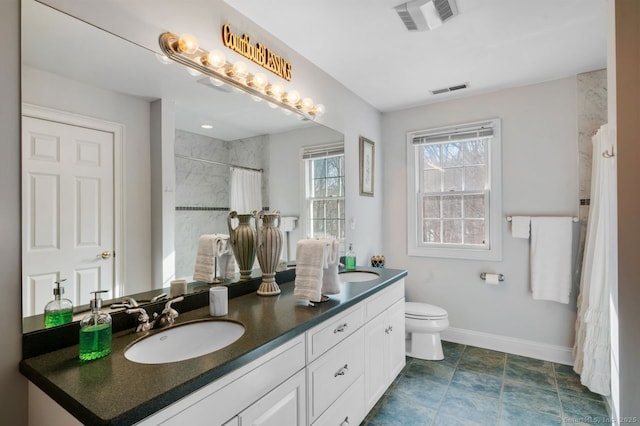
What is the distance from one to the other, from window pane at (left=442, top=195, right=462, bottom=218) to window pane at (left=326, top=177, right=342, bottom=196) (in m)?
1.24

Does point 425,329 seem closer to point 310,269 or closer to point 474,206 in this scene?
point 474,206

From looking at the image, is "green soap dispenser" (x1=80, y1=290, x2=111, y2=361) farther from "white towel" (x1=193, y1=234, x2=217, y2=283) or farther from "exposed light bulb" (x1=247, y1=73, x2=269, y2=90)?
"exposed light bulb" (x1=247, y1=73, x2=269, y2=90)

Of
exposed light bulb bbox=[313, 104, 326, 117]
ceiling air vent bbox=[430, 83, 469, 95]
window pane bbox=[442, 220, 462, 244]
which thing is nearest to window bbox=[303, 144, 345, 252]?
exposed light bulb bbox=[313, 104, 326, 117]

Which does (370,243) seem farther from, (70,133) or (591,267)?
(70,133)

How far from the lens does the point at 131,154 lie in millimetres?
1363

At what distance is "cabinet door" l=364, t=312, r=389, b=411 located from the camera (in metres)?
1.95

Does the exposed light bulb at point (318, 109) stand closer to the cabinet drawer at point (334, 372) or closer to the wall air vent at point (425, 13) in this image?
the wall air vent at point (425, 13)

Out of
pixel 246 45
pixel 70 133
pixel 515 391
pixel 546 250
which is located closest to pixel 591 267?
pixel 546 250

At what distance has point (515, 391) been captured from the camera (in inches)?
90.2

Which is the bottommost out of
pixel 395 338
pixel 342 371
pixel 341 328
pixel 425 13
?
pixel 395 338

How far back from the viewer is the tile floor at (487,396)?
6.54ft

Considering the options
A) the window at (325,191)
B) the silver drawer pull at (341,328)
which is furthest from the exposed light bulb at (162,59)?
the silver drawer pull at (341,328)

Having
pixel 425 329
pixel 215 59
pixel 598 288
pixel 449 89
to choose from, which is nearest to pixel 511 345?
pixel 425 329

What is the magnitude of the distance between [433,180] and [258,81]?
2.18 meters
